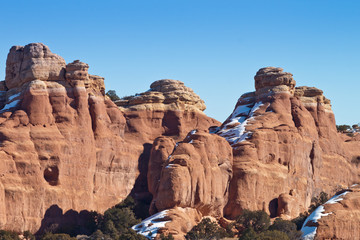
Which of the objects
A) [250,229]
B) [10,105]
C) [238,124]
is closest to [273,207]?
[250,229]

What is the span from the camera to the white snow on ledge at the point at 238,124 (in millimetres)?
106375

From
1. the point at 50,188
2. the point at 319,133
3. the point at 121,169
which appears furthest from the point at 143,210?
the point at 319,133

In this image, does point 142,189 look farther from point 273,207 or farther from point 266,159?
point 273,207

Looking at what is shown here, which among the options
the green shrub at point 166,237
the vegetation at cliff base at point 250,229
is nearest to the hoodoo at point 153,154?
the green shrub at point 166,237

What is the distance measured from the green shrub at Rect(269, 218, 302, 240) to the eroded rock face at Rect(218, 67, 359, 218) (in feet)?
19.4

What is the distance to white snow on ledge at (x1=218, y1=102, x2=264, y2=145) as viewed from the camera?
10638cm

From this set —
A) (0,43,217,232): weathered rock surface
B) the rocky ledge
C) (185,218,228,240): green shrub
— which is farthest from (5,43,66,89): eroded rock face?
(185,218,228,240): green shrub

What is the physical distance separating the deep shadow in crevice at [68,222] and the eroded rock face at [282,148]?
14611 millimetres

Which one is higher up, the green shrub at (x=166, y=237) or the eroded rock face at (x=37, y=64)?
the eroded rock face at (x=37, y=64)

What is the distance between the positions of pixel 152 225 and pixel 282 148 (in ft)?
77.4

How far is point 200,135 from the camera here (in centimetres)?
9981

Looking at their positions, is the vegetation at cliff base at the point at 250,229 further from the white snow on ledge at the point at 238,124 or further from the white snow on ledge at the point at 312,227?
the white snow on ledge at the point at 238,124

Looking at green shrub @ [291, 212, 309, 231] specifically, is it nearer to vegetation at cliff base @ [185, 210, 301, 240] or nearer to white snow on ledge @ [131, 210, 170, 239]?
vegetation at cliff base @ [185, 210, 301, 240]

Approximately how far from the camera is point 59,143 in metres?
95.8
